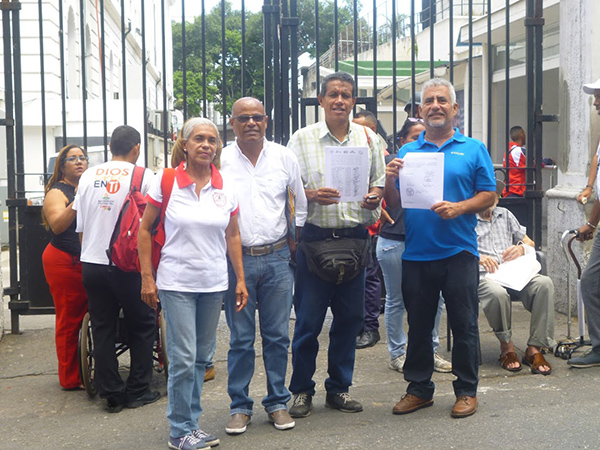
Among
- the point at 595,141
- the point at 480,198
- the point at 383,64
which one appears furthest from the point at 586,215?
the point at 383,64

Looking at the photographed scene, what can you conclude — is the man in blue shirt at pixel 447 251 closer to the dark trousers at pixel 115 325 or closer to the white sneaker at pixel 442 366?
the white sneaker at pixel 442 366

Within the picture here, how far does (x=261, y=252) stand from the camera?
446 centimetres

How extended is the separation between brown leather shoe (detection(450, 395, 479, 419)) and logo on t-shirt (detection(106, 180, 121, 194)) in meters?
2.44

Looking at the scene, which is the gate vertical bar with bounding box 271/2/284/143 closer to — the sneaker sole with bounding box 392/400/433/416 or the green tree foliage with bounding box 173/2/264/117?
the sneaker sole with bounding box 392/400/433/416

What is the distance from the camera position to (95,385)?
533 cm

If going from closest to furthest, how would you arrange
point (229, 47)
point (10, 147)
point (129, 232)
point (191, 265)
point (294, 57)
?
1. point (191, 265)
2. point (129, 232)
3. point (294, 57)
4. point (10, 147)
5. point (229, 47)

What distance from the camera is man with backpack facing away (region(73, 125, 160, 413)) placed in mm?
4973

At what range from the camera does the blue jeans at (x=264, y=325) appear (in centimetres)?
448

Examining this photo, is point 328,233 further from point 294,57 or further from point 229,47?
point 229,47

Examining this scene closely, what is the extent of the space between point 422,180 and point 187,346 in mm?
1610

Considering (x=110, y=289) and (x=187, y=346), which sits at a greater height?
(x=110, y=289)

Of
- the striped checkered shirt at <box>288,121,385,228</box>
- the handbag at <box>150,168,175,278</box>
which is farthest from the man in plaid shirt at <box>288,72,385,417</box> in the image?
the handbag at <box>150,168,175,278</box>

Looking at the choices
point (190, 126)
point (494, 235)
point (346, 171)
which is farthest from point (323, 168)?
point (494, 235)

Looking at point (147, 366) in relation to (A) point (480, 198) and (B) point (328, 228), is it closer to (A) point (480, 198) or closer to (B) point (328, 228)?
(B) point (328, 228)
